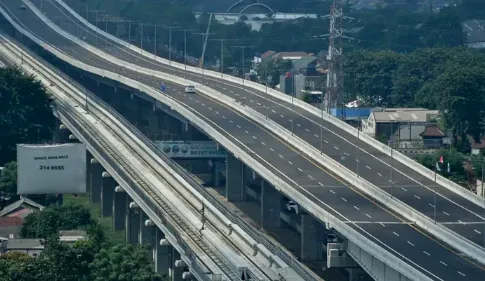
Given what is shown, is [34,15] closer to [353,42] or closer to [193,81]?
[353,42]

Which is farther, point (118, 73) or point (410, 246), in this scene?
point (118, 73)

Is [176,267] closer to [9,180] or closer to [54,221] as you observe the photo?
[54,221]

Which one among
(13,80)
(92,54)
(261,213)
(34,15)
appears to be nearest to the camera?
(261,213)

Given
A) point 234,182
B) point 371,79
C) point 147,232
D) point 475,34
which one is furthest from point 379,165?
point 475,34

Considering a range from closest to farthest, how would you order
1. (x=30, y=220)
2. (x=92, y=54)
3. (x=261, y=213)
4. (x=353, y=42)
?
(x=30, y=220), (x=261, y=213), (x=92, y=54), (x=353, y=42)

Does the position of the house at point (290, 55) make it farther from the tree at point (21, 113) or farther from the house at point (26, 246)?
the house at point (26, 246)

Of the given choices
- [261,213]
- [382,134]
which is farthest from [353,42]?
[261,213]
